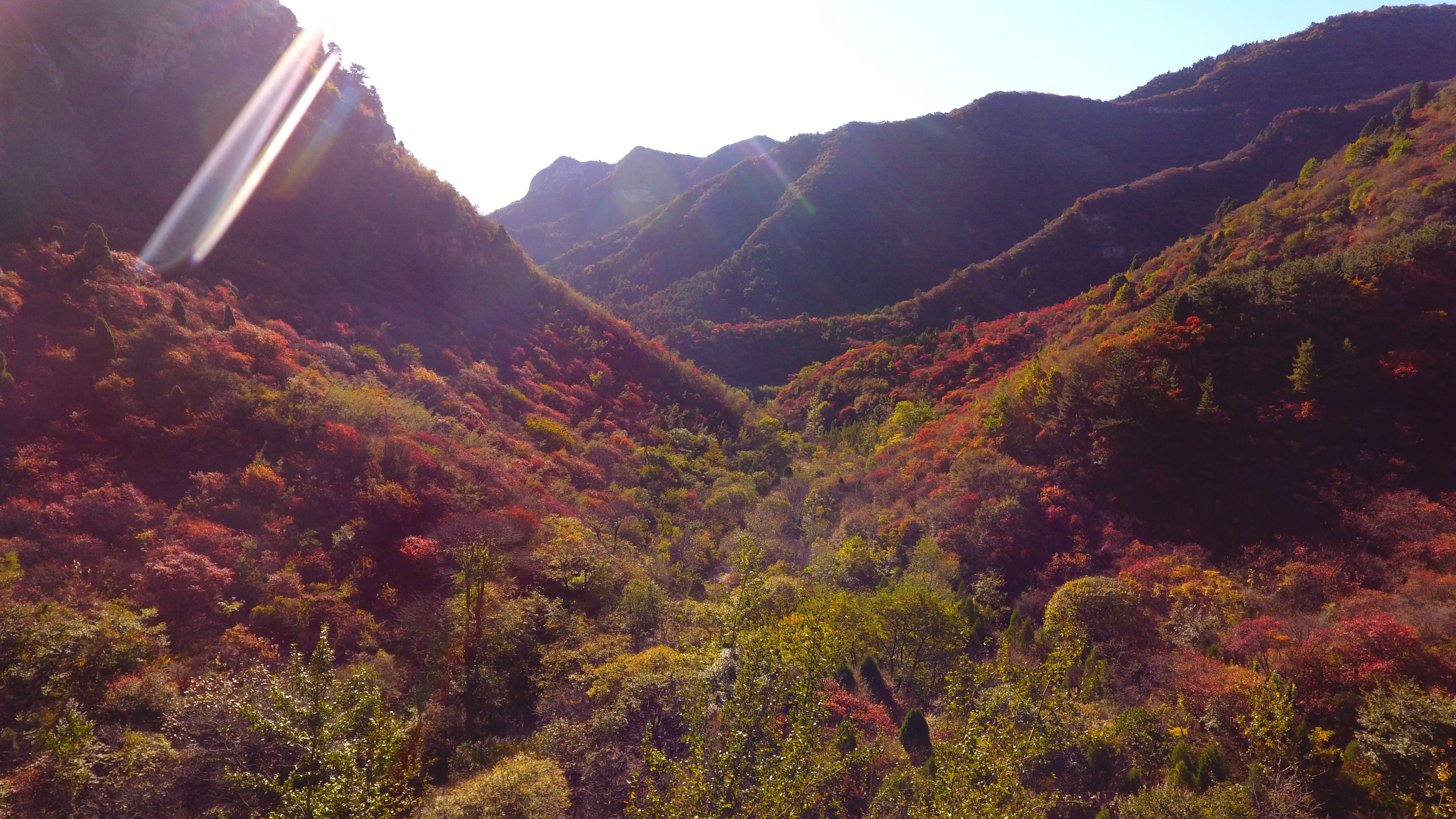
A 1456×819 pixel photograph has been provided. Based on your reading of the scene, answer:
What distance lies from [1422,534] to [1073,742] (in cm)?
1316

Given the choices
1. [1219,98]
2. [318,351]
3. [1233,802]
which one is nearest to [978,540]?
[1233,802]

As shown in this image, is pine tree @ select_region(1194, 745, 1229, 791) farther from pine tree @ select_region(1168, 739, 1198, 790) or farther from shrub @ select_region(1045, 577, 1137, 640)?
shrub @ select_region(1045, 577, 1137, 640)

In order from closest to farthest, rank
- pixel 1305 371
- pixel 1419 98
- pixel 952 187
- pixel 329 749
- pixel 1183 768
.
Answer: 1. pixel 329 749
2. pixel 1183 768
3. pixel 1305 371
4. pixel 1419 98
5. pixel 952 187

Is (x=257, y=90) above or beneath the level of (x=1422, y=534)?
above

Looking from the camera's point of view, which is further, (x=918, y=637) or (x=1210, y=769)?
(x=918, y=637)

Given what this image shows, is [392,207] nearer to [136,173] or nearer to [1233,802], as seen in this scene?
[136,173]

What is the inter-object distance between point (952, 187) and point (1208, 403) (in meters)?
76.5

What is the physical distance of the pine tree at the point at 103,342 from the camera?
20234 millimetres

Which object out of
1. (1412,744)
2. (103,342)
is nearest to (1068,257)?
(1412,744)

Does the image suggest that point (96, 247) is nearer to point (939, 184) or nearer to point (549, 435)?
point (549, 435)

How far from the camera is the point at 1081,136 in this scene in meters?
94.2

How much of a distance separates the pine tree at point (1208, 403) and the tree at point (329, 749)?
2704 cm

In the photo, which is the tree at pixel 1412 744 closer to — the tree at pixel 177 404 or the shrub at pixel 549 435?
the shrub at pixel 549 435

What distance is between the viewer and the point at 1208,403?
21.3 metres
